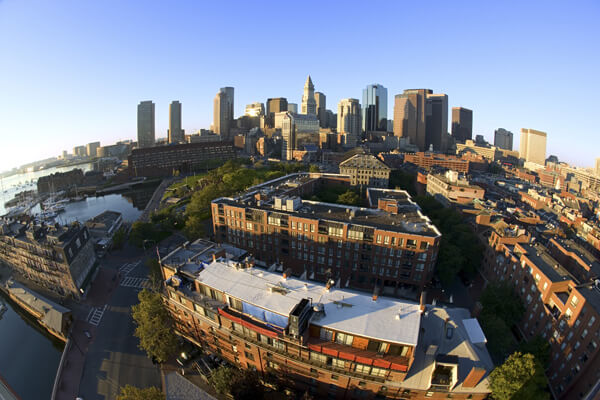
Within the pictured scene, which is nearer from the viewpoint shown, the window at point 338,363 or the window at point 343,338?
Result: the window at point 343,338

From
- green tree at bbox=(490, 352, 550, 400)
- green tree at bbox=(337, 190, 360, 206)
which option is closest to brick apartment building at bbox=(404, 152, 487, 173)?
green tree at bbox=(337, 190, 360, 206)

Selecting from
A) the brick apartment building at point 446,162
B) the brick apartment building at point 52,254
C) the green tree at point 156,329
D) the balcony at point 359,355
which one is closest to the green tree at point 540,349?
the balcony at point 359,355

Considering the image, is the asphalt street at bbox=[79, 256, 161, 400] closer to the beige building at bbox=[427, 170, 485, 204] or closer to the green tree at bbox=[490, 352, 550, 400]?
the green tree at bbox=[490, 352, 550, 400]

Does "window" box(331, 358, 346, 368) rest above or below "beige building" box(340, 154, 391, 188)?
below

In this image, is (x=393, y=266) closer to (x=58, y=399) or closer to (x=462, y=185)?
(x=58, y=399)

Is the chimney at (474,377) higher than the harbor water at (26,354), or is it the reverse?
the chimney at (474,377)

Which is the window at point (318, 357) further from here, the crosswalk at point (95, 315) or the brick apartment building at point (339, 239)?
the crosswalk at point (95, 315)

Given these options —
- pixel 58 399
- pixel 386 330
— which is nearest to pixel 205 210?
pixel 58 399

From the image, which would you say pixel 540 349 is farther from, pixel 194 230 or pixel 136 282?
pixel 194 230
